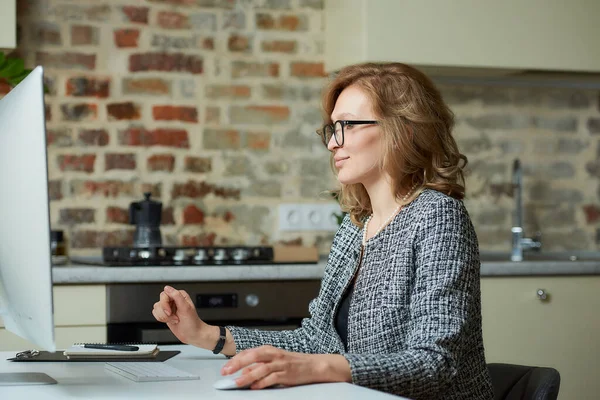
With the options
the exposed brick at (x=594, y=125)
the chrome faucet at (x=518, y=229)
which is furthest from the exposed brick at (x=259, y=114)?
the exposed brick at (x=594, y=125)

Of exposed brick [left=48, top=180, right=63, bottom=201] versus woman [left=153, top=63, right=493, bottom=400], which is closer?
woman [left=153, top=63, right=493, bottom=400]

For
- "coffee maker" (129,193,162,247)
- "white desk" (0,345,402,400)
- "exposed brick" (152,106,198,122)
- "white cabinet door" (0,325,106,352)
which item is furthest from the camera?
"exposed brick" (152,106,198,122)

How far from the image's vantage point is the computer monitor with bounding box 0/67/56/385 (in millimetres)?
1102

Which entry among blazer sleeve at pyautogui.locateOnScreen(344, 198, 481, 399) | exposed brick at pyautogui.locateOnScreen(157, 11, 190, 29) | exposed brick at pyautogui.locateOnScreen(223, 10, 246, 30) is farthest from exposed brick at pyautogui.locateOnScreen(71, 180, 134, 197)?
blazer sleeve at pyautogui.locateOnScreen(344, 198, 481, 399)

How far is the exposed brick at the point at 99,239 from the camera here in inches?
129

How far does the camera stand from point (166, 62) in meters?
3.38

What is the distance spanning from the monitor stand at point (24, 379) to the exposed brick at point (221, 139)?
1.99 meters

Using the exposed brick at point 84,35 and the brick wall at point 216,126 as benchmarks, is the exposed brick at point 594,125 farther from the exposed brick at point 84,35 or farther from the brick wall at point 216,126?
the exposed brick at point 84,35

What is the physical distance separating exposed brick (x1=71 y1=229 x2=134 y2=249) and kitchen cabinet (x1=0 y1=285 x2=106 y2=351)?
1.86 feet

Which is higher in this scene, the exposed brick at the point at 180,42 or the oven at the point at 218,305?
the exposed brick at the point at 180,42

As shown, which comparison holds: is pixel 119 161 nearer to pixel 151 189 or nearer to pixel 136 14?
pixel 151 189

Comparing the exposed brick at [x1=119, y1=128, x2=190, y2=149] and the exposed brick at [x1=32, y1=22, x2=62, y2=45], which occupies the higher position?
the exposed brick at [x1=32, y1=22, x2=62, y2=45]

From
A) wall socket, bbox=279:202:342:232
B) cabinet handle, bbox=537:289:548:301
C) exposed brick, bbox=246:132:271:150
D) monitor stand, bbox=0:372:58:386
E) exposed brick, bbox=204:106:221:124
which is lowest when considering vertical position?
cabinet handle, bbox=537:289:548:301

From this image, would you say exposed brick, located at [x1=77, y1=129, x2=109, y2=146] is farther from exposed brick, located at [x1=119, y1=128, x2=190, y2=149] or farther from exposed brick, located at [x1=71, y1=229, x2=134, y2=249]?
exposed brick, located at [x1=71, y1=229, x2=134, y2=249]
